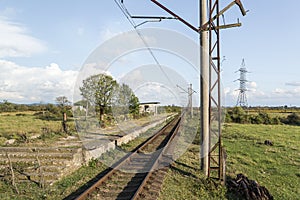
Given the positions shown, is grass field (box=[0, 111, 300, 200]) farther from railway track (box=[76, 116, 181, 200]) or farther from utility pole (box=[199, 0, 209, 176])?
utility pole (box=[199, 0, 209, 176])

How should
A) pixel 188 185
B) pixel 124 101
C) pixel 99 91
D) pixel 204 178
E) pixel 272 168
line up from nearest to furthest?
pixel 188 185 → pixel 204 178 → pixel 272 168 → pixel 99 91 → pixel 124 101

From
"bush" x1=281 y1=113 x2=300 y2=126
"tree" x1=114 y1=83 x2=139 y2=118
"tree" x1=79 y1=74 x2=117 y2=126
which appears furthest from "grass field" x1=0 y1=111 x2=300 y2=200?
"bush" x1=281 y1=113 x2=300 y2=126

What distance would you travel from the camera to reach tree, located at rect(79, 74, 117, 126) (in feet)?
74.6

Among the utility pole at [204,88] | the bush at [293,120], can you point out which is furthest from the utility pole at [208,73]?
the bush at [293,120]

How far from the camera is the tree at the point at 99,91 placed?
74.6ft

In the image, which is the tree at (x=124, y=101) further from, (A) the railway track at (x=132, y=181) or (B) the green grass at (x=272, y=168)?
(A) the railway track at (x=132, y=181)

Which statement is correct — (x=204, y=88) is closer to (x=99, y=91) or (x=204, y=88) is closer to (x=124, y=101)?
(x=99, y=91)

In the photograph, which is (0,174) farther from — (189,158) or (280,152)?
(280,152)

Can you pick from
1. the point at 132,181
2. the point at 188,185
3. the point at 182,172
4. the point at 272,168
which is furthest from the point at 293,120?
the point at 132,181

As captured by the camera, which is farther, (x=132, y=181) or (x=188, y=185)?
(x=132, y=181)

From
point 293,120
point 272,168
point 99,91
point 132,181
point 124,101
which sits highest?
point 99,91

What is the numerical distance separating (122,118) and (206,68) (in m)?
21.2

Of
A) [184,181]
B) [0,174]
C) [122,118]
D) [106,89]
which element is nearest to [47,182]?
[0,174]

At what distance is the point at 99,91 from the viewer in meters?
23.4
